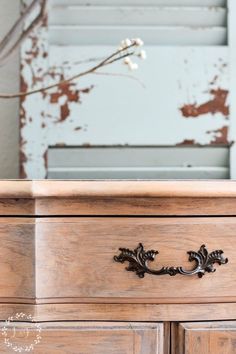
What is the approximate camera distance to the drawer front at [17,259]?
0.77 m

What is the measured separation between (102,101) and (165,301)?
533 mm

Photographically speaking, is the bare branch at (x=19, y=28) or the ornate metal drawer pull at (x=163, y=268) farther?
the bare branch at (x=19, y=28)

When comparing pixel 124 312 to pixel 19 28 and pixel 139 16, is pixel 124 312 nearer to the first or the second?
pixel 19 28

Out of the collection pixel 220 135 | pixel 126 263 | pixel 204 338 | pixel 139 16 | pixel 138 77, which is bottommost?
pixel 204 338

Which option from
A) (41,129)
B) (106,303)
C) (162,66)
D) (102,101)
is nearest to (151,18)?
(162,66)

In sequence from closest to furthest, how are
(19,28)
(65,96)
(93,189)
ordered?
(93,189) → (19,28) → (65,96)

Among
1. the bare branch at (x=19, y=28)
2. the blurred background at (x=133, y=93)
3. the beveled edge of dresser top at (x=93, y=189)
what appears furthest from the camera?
the blurred background at (x=133, y=93)

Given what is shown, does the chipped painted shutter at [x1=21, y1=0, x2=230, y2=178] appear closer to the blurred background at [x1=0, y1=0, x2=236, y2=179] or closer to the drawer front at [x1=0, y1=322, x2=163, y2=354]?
the blurred background at [x1=0, y1=0, x2=236, y2=179]

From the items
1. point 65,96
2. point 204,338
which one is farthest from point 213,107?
point 204,338

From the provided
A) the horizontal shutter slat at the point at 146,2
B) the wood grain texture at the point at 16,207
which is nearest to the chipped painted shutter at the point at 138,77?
the horizontal shutter slat at the point at 146,2

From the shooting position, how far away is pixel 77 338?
2.56 feet

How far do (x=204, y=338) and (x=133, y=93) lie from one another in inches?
23.0

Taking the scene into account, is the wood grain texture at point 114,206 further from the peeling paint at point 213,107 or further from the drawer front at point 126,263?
the peeling paint at point 213,107

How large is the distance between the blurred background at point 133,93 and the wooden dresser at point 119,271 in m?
0.40
